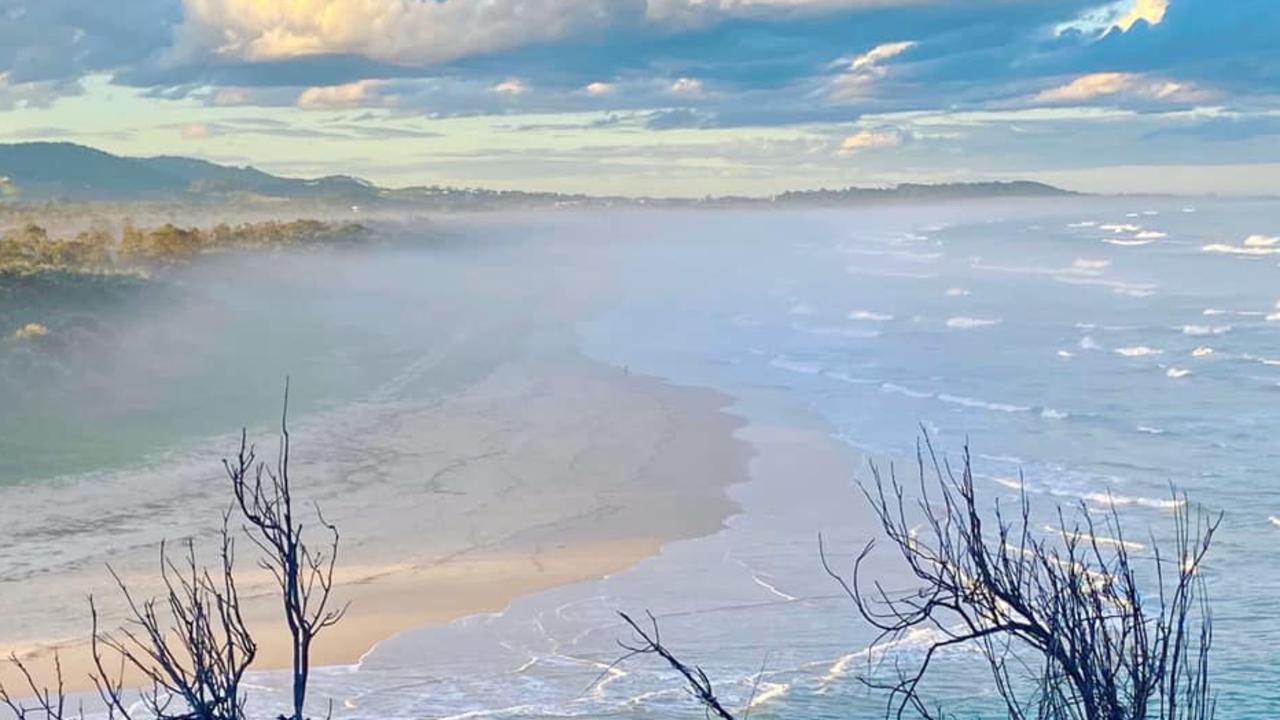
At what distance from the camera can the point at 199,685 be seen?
603 cm

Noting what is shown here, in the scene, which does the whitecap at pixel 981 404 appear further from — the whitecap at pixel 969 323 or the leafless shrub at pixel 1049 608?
the whitecap at pixel 969 323

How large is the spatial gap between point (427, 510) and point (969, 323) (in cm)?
3166

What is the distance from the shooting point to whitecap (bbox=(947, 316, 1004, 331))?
49178 millimetres

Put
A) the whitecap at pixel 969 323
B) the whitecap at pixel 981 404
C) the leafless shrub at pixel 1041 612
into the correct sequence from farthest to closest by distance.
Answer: the whitecap at pixel 969 323 → the whitecap at pixel 981 404 → the leafless shrub at pixel 1041 612

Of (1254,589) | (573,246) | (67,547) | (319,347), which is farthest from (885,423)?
(573,246)

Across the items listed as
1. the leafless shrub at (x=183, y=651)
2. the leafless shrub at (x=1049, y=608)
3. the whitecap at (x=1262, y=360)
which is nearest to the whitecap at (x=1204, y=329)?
the whitecap at (x=1262, y=360)

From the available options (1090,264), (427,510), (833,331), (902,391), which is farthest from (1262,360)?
(1090,264)

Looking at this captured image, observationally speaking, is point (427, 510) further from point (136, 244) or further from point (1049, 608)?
point (136, 244)

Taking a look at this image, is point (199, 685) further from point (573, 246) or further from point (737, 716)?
point (573, 246)

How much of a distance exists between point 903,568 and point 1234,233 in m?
83.6

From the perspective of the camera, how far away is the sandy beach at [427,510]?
16.5 meters

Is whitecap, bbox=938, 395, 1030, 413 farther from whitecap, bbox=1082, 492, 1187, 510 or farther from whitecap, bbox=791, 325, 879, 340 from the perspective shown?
whitecap, bbox=791, 325, 879, 340

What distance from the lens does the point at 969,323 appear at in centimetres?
5034

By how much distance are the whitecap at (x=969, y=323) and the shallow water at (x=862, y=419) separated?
7.3 inches
